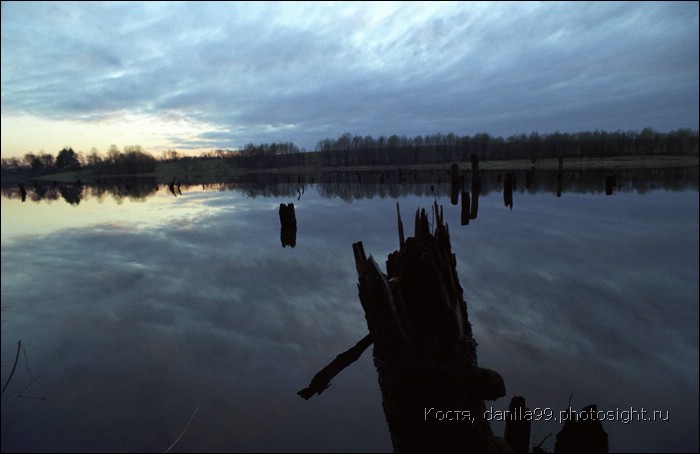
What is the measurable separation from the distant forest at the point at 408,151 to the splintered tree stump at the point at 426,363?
121686 millimetres

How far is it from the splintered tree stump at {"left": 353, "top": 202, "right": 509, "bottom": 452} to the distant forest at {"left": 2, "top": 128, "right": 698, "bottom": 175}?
399ft

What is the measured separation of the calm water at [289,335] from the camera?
6.36 meters

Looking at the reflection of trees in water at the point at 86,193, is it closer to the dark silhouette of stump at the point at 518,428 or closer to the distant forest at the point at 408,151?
the dark silhouette of stump at the point at 518,428

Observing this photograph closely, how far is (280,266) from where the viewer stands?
1488 centimetres

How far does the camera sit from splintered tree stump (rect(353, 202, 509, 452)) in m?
3.22

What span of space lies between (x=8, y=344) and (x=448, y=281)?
1180cm

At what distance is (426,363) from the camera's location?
3.34 m

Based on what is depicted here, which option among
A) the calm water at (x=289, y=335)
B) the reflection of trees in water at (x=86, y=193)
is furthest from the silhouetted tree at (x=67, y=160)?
the calm water at (x=289, y=335)

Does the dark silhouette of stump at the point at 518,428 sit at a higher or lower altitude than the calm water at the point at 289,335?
higher

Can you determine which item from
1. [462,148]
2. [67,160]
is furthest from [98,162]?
[462,148]

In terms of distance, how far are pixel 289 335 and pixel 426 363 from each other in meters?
6.76

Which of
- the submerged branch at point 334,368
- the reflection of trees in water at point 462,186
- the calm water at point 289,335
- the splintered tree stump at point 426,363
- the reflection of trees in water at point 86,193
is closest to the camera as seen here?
the splintered tree stump at point 426,363

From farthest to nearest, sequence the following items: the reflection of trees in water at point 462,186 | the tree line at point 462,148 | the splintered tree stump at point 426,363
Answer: the tree line at point 462,148, the reflection of trees in water at point 462,186, the splintered tree stump at point 426,363

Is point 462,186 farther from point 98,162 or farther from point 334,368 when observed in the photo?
point 98,162
